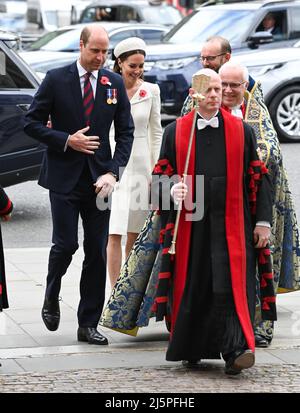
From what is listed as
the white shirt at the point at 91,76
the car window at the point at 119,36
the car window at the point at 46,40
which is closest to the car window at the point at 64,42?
the car window at the point at 46,40

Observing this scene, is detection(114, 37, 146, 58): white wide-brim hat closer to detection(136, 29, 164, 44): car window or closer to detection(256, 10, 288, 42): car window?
detection(256, 10, 288, 42): car window

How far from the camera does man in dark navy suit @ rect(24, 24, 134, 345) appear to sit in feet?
25.3

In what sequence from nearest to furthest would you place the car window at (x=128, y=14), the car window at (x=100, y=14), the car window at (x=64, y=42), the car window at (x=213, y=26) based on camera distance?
the car window at (x=213, y=26) → the car window at (x=64, y=42) → the car window at (x=128, y=14) → the car window at (x=100, y=14)

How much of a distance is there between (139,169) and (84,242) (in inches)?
42.7

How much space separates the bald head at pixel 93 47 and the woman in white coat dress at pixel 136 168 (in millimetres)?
899

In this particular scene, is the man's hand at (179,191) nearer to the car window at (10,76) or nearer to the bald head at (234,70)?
the bald head at (234,70)

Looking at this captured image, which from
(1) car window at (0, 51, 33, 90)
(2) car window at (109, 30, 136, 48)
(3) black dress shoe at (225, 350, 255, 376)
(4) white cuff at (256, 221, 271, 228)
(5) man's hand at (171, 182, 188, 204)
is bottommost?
(2) car window at (109, 30, 136, 48)

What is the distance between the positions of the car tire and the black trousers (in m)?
10.6

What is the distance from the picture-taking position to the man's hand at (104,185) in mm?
7629

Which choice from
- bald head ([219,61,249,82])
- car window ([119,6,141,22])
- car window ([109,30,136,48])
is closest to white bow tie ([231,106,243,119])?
bald head ([219,61,249,82])

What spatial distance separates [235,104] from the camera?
795 centimetres

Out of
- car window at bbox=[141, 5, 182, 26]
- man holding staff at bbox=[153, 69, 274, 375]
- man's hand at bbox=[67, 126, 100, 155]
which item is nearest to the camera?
man holding staff at bbox=[153, 69, 274, 375]

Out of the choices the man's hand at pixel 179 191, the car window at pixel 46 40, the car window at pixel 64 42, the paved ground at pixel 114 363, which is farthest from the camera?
the car window at pixel 46 40

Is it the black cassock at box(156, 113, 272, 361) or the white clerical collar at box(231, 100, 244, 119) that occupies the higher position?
the white clerical collar at box(231, 100, 244, 119)
